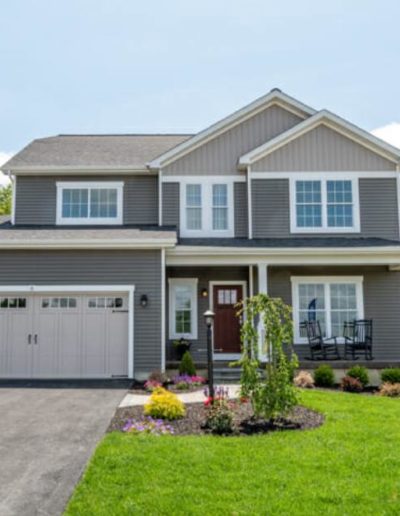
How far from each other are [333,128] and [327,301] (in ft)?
17.2

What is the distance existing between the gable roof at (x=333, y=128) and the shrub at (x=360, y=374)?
6.53 m

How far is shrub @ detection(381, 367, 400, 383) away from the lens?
10.4m

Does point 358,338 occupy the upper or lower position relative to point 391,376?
upper

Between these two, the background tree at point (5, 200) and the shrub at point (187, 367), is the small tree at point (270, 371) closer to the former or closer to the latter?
the shrub at point (187, 367)

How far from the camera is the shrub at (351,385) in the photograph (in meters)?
10.1

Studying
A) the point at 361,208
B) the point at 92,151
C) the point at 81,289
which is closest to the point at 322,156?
the point at 361,208

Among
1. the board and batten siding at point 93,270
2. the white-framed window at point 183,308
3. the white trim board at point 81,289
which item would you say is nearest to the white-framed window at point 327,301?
the white-framed window at point 183,308

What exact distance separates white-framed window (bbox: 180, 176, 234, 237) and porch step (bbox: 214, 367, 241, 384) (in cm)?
409

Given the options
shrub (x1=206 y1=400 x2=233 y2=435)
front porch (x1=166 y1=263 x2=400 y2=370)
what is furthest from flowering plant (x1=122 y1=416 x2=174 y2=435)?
front porch (x1=166 y1=263 x2=400 y2=370)

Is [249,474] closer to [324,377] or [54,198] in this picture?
[324,377]


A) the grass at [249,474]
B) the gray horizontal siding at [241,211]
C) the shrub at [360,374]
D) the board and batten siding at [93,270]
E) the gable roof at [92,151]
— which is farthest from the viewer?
the gable roof at [92,151]

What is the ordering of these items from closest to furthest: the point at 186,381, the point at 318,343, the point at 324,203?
the point at 186,381 < the point at 318,343 < the point at 324,203

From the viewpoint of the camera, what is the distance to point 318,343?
12.5 m

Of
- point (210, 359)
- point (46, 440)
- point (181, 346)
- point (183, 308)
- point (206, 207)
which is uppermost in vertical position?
point (206, 207)
